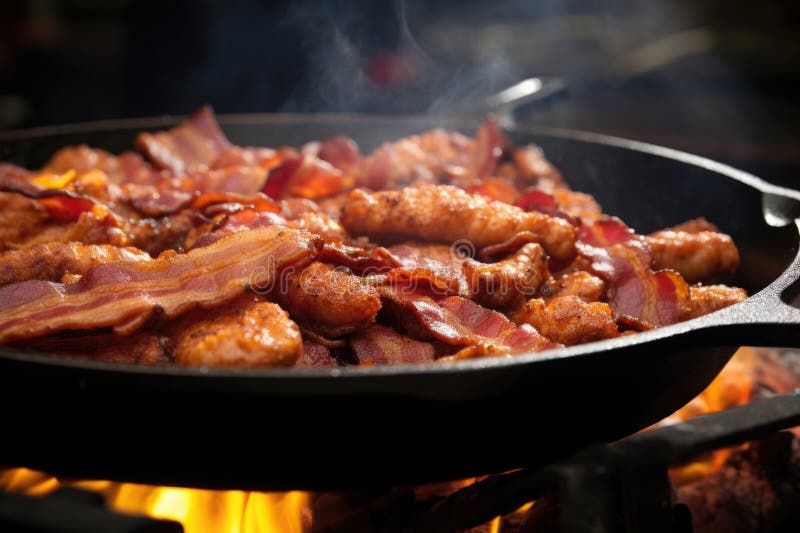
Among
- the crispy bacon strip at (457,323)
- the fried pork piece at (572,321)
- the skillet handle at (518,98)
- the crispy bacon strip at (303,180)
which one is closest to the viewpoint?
the crispy bacon strip at (457,323)

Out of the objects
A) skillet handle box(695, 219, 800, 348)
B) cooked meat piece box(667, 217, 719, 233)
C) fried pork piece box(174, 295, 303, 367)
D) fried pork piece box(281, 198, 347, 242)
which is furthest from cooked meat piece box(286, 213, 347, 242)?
cooked meat piece box(667, 217, 719, 233)

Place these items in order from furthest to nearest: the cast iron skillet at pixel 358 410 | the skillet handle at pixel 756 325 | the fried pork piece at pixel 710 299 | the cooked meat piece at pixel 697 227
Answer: the cooked meat piece at pixel 697 227 < the fried pork piece at pixel 710 299 < the skillet handle at pixel 756 325 < the cast iron skillet at pixel 358 410

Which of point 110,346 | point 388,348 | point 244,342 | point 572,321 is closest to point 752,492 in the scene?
point 572,321

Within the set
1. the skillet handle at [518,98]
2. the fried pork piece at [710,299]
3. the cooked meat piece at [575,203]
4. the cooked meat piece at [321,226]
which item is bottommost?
the cooked meat piece at [321,226]

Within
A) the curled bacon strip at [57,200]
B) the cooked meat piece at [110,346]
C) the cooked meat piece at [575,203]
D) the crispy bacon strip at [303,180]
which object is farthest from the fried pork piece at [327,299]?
the cooked meat piece at [575,203]

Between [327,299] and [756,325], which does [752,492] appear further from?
[327,299]

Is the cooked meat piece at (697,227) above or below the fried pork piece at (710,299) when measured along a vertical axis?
above

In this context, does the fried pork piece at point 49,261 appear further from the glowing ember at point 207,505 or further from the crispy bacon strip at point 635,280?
the crispy bacon strip at point 635,280

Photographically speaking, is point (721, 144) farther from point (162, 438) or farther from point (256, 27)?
point (162, 438)

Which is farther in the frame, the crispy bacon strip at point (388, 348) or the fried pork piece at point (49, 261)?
the fried pork piece at point (49, 261)
